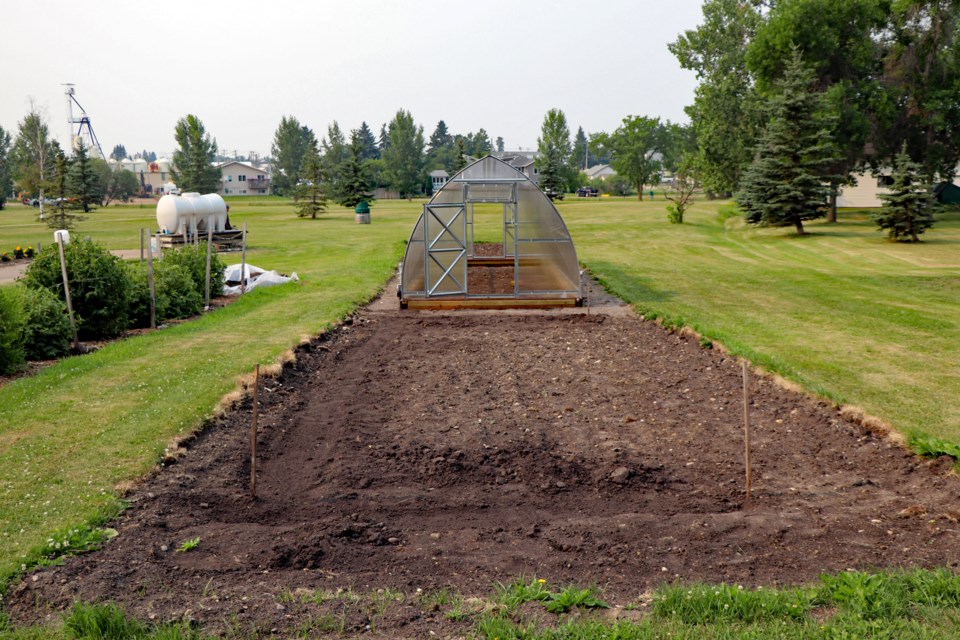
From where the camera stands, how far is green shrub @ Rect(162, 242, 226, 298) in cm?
1702

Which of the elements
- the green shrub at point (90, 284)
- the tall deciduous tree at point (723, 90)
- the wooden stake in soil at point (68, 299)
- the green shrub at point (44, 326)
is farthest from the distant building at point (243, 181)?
the green shrub at point (44, 326)

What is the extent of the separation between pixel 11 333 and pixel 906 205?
94.3ft

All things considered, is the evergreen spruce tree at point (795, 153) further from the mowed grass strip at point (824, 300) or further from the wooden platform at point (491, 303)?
the wooden platform at point (491, 303)

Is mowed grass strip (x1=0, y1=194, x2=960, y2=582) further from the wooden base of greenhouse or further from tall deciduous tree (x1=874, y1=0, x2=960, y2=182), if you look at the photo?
tall deciduous tree (x1=874, y1=0, x2=960, y2=182)

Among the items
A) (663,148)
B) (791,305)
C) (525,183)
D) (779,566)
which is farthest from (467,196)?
(663,148)

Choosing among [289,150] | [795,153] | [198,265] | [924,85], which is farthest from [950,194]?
[289,150]

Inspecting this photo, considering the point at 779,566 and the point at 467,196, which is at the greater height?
the point at 467,196

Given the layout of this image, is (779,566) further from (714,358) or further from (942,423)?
(714,358)

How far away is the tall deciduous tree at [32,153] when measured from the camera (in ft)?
218

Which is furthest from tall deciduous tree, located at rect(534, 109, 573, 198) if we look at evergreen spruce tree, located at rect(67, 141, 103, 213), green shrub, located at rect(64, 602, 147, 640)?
green shrub, located at rect(64, 602, 147, 640)

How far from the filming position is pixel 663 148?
301 ft

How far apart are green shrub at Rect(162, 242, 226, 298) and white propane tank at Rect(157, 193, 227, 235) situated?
11.0m

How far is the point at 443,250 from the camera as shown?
17.3 metres

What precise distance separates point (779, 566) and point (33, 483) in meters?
5.92
